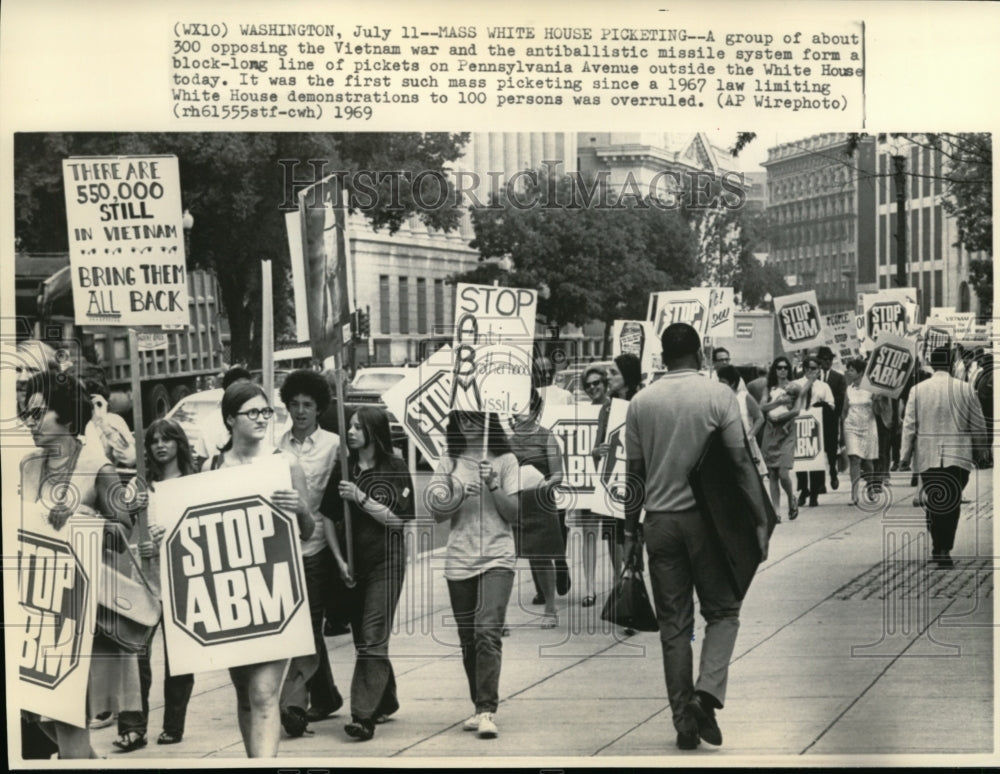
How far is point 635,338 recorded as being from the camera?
1037 centimetres

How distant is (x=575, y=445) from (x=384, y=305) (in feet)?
3.64

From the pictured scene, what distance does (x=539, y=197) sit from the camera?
10.1m

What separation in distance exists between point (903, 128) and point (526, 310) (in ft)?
6.34

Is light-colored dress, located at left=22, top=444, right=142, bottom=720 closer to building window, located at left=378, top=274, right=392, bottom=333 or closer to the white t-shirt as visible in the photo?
building window, located at left=378, top=274, right=392, bottom=333

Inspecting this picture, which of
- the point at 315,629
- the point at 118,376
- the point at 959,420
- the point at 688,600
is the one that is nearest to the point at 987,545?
the point at 959,420

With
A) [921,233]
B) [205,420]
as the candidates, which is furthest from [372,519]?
[921,233]

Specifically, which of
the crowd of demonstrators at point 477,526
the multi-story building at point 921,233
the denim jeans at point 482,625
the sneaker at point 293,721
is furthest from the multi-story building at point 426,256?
the sneaker at point 293,721

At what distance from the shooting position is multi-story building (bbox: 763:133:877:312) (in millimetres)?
10188

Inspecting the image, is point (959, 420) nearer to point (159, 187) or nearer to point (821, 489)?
point (821, 489)

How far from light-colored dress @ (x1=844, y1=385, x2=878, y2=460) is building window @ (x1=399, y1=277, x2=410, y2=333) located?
218 cm

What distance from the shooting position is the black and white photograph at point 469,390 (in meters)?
9.89

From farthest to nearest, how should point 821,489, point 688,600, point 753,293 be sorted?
point 821,489 → point 753,293 → point 688,600

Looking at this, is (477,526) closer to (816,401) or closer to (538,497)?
(538,497)

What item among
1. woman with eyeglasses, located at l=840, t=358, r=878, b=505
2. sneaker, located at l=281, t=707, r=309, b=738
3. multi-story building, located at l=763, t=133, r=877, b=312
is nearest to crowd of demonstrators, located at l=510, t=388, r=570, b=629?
sneaker, located at l=281, t=707, r=309, b=738
